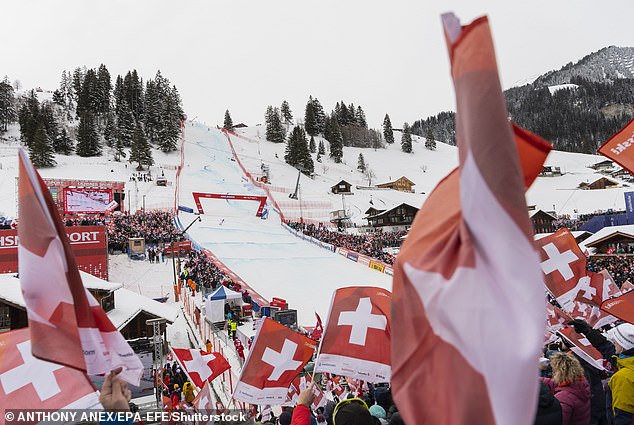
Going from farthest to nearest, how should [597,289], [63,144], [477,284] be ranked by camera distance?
1. [63,144]
2. [597,289]
3. [477,284]

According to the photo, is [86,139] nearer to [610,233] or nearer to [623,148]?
[610,233]

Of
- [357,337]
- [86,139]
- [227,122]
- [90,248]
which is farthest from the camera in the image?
[227,122]

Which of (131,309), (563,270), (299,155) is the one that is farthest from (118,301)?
(299,155)

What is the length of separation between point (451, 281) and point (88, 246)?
57.9 feet

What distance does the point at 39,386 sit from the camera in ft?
8.86

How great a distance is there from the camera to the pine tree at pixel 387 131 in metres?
87.1

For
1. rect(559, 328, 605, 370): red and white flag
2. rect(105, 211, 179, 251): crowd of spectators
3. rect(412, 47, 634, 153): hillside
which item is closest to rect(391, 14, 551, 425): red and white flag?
rect(559, 328, 605, 370): red and white flag

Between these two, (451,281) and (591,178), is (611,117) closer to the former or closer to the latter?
(591,178)

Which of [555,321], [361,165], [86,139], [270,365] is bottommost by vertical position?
[270,365]

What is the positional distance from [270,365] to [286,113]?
8863 centimetres

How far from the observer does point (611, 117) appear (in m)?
118

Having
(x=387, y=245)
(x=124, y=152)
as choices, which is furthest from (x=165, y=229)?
(x=124, y=152)

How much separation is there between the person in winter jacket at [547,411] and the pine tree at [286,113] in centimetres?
8979

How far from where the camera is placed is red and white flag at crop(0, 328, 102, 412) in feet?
8.57
